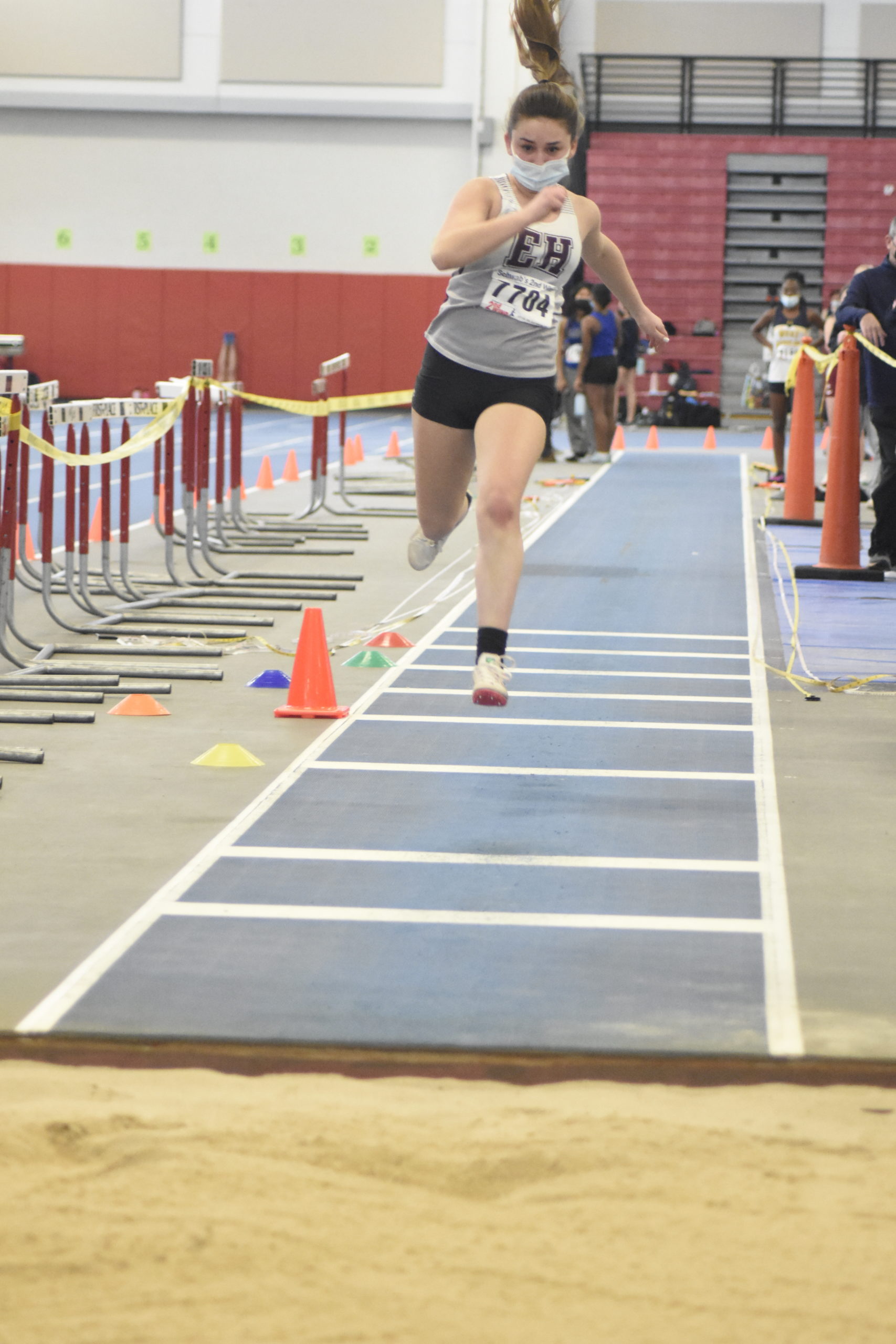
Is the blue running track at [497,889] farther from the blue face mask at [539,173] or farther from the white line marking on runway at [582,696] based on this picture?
the blue face mask at [539,173]

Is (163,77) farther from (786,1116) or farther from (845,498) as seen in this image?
(786,1116)

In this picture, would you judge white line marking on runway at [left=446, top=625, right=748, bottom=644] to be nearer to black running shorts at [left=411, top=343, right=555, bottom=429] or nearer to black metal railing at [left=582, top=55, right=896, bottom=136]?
black running shorts at [left=411, top=343, right=555, bottom=429]

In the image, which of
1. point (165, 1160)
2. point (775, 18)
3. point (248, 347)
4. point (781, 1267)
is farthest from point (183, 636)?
point (775, 18)

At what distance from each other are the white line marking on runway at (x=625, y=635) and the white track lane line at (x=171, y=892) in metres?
1.26

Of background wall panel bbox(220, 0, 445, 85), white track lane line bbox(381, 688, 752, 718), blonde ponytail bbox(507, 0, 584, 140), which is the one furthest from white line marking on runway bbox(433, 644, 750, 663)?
→ background wall panel bbox(220, 0, 445, 85)

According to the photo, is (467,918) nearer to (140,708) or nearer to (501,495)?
(501,495)

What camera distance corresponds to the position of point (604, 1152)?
106 inches

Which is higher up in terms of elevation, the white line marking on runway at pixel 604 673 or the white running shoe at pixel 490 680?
the white running shoe at pixel 490 680

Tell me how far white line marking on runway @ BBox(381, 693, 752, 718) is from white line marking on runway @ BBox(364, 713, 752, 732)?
40 centimetres

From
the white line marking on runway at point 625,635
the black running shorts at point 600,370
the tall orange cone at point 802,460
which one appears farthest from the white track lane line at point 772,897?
the black running shorts at point 600,370

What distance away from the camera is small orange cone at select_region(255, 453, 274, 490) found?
16.6 meters

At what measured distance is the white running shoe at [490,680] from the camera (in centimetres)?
485

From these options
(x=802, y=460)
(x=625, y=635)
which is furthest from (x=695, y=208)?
(x=625, y=635)

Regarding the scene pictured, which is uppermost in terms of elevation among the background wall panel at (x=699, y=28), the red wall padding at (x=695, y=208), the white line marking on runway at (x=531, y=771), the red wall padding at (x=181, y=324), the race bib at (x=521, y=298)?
the background wall panel at (x=699, y=28)
